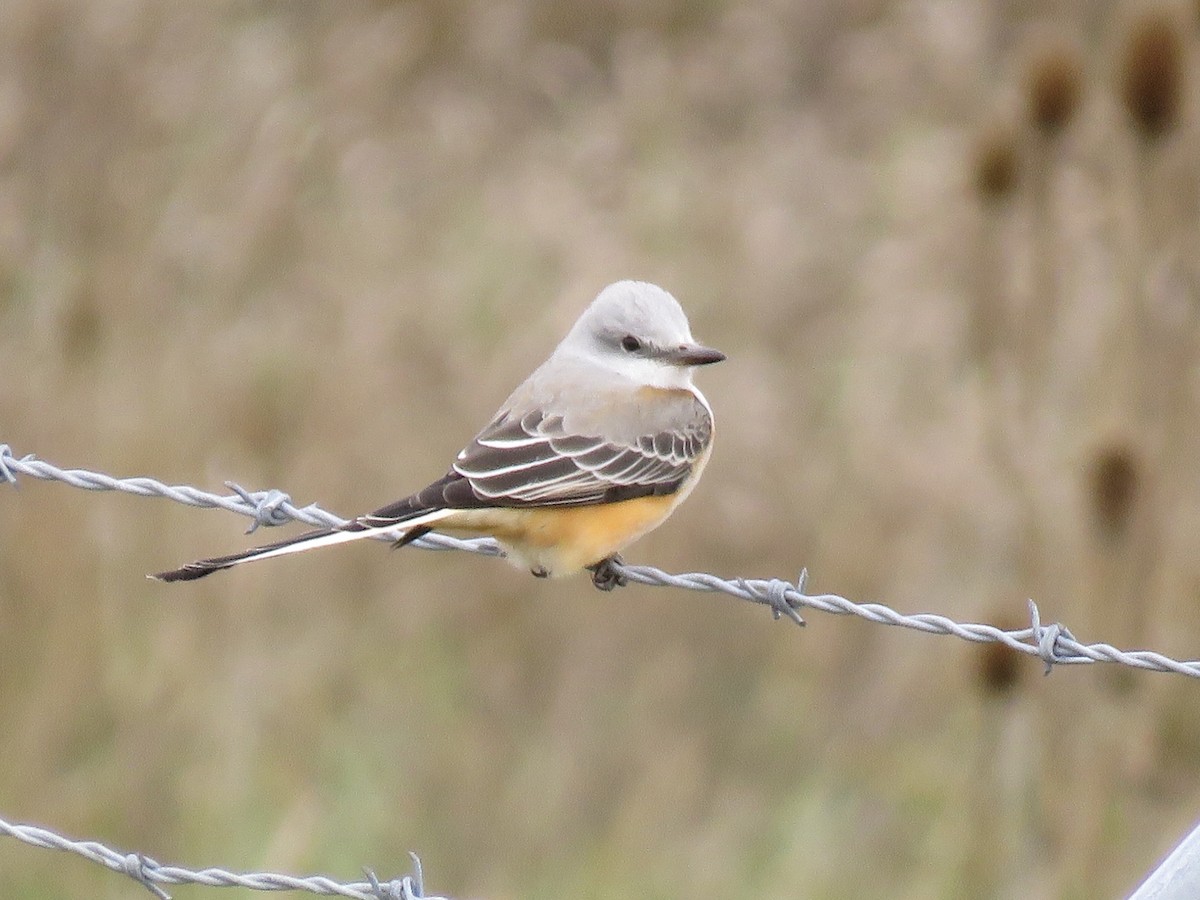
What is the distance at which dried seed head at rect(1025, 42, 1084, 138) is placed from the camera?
5.27 meters

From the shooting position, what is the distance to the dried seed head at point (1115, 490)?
15.5 feet

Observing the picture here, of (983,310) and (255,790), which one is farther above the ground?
(983,310)

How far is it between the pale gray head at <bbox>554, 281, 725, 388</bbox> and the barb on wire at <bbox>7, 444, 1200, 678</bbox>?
680 millimetres

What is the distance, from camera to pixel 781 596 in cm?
333

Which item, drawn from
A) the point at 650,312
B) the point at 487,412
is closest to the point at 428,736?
the point at 487,412

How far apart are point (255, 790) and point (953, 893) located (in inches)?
78.0

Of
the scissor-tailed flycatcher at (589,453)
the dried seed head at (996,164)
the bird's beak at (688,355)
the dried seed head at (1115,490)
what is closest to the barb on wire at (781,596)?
the scissor-tailed flycatcher at (589,453)

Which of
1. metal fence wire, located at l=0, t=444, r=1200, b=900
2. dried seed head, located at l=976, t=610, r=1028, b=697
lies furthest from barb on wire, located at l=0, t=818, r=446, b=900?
dried seed head, located at l=976, t=610, r=1028, b=697

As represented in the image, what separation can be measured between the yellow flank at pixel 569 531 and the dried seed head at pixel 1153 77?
6.41 ft

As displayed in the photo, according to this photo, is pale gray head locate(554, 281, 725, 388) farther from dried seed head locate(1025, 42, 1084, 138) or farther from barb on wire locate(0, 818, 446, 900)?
barb on wire locate(0, 818, 446, 900)

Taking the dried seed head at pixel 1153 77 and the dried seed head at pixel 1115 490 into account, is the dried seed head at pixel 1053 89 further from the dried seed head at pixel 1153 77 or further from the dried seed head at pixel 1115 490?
the dried seed head at pixel 1115 490

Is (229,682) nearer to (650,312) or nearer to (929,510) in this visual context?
(650,312)

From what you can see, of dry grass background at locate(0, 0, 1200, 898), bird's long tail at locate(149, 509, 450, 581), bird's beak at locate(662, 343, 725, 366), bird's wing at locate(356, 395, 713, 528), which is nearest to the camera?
bird's long tail at locate(149, 509, 450, 581)

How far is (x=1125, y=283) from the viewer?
4.97 meters
